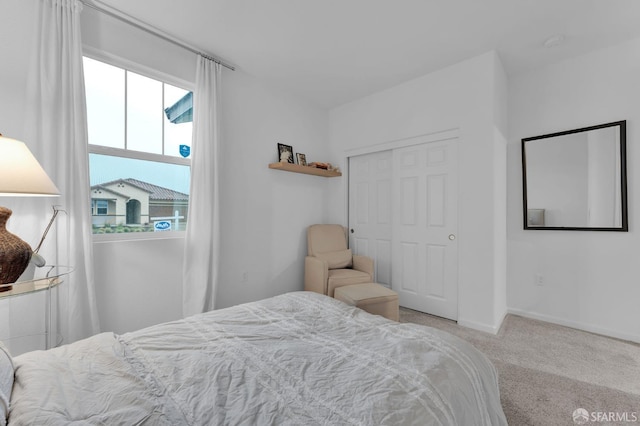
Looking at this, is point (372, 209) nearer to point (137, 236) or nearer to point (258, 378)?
point (137, 236)

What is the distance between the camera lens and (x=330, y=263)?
11.4 feet

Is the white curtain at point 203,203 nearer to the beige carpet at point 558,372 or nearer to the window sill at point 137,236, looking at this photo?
the window sill at point 137,236

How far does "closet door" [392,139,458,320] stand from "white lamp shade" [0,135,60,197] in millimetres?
3153

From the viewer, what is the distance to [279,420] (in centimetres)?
76

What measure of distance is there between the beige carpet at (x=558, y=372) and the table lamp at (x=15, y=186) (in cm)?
275

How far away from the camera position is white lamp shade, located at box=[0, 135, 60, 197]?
1.29 m

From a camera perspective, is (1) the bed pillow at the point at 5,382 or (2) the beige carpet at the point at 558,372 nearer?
(1) the bed pillow at the point at 5,382

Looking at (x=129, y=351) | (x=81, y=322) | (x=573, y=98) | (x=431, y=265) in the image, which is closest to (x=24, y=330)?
(x=81, y=322)

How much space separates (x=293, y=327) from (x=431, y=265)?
2.35 meters

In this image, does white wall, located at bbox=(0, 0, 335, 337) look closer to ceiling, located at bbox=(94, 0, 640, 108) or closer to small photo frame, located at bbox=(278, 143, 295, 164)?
small photo frame, located at bbox=(278, 143, 295, 164)

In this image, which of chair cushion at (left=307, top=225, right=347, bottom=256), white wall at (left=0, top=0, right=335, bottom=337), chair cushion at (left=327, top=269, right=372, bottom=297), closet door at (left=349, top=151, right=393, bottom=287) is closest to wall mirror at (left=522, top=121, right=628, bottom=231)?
closet door at (left=349, top=151, right=393, bottom=287)

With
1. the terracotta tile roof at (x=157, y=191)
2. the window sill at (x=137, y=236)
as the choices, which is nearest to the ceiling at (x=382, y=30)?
the terracotta tile roof at (x=157, y=191)

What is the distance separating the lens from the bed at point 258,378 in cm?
76

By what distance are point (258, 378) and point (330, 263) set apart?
257 cm
